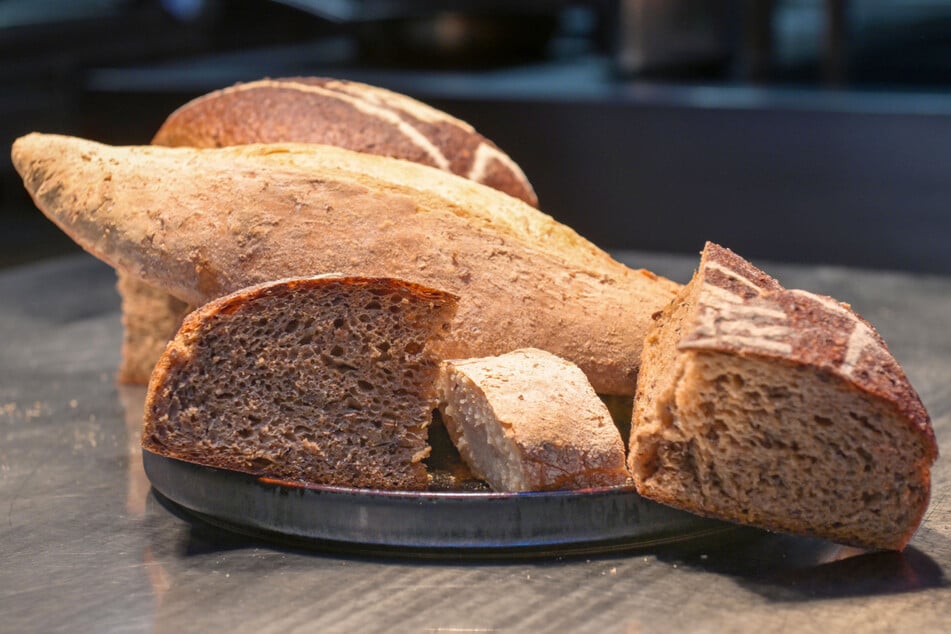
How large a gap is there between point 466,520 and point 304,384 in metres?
0.27

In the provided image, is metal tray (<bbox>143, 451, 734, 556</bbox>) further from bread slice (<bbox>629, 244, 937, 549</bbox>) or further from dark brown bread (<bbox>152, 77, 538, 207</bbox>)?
dark brown bread (<bbox>152, 77, 538, 207</bbox>)

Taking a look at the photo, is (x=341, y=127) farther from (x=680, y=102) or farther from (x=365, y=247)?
(x=680, y=102)

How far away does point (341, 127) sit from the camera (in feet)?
6.60

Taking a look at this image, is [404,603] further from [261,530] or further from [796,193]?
[796,193]

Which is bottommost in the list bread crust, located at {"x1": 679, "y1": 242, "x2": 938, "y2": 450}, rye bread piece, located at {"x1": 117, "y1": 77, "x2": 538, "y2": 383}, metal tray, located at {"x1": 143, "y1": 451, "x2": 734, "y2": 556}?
metal tray, located at {"x1": 143, "y1": 451, "x2": 734, "y2": 556}

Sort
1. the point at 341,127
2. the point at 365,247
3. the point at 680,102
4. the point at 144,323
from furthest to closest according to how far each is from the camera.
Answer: the point at 680,102 < the point at 144,323 < the point at 341,127 < the point at 365,247

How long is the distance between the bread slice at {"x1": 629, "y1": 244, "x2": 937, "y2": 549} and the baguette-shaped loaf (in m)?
0.30

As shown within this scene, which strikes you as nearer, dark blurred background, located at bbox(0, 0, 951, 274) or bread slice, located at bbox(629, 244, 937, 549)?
bread slice, located at bbox(629, 244, 937, 549)

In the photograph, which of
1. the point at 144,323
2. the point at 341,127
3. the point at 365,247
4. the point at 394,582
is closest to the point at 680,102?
the point at 341,127

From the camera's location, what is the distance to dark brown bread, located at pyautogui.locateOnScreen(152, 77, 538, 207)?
2006 millimetres

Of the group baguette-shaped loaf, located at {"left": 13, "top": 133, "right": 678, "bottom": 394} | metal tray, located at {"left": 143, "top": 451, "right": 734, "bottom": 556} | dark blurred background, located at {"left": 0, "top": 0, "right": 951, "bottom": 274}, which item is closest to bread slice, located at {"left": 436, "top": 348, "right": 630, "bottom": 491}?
metal tray, located at {"left": 143, "top": 451, "right": 734, "bottom": 556}

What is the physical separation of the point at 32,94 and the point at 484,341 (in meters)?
3.76

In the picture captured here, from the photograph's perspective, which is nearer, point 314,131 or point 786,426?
point 786,426

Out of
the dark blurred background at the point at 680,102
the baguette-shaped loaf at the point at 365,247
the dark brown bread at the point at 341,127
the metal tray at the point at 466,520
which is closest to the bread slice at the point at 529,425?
the metal tray at the point at 466,520
